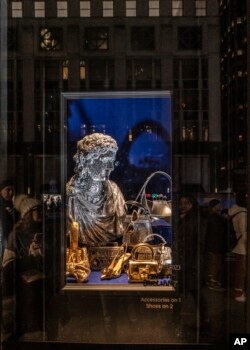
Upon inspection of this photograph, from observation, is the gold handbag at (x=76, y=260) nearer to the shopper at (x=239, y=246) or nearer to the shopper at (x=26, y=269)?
the shopper at (x=26, y=269)

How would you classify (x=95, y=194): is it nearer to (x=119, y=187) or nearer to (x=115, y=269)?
(x=119, y=187)

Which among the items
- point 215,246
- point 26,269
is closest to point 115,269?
point 26,269

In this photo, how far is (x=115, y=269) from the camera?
18.5 feet

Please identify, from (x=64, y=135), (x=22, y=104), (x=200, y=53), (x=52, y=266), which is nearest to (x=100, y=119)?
(x=64, y=135)

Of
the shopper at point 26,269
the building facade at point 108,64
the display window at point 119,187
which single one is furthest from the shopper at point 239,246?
the shopper at point 26,269

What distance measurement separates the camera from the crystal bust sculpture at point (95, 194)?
18.5 feet

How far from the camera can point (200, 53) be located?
5.56 meters

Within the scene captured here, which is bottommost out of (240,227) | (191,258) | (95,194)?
(191,258)

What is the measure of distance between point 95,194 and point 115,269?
2.76 feet

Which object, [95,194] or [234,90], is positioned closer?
[234,90]

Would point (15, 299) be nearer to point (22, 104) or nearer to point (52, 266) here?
point (52, 266)

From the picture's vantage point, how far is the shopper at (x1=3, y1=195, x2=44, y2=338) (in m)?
5.65

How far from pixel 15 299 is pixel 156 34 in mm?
3248

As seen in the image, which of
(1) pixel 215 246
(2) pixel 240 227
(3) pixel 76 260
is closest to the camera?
(2) pixel 240 227
